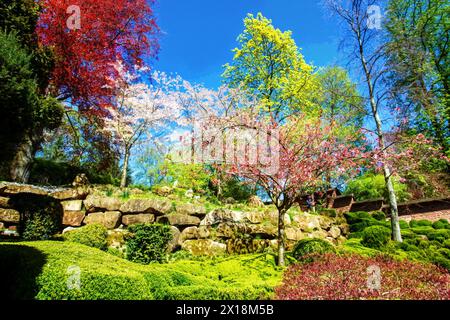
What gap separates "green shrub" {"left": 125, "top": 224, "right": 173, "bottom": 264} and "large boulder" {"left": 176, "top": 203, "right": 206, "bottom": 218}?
4.55 feet

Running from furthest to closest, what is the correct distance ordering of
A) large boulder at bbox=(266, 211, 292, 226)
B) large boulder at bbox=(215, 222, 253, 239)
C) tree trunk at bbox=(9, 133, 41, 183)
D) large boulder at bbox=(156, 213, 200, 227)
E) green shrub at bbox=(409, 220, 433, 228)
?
green shrub at bbox=(409, 220, 433, 228), large boulder at bbox=(266, 211, 292, 226), tree trunk at bbox=(9, 133, 41, 183), large boulder at bbox=(215, 222, 253, 239), large boulder at bbox=(156, 213, 200, 227)

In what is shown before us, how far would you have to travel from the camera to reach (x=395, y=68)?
1188 centimetres

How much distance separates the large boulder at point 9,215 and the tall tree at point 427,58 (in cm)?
1440

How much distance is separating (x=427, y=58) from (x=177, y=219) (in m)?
13.3

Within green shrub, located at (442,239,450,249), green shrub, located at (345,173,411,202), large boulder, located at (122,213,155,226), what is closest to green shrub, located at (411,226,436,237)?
green shrub, located at (442,239,450,249)

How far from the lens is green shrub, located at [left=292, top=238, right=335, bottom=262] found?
7530 millimetres

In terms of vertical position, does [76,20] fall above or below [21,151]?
above

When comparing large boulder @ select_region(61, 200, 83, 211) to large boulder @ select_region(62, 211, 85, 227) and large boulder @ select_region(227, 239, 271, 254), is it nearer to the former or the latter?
large boulder @ select_region(62, 211, 85, 227)

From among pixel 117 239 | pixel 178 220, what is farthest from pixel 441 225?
pixel 117 239

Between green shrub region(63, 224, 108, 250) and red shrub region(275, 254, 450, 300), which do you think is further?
green shrub region(63, 224, 108, 250)

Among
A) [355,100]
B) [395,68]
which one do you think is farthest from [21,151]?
[395,68]

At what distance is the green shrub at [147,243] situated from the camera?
806cm
